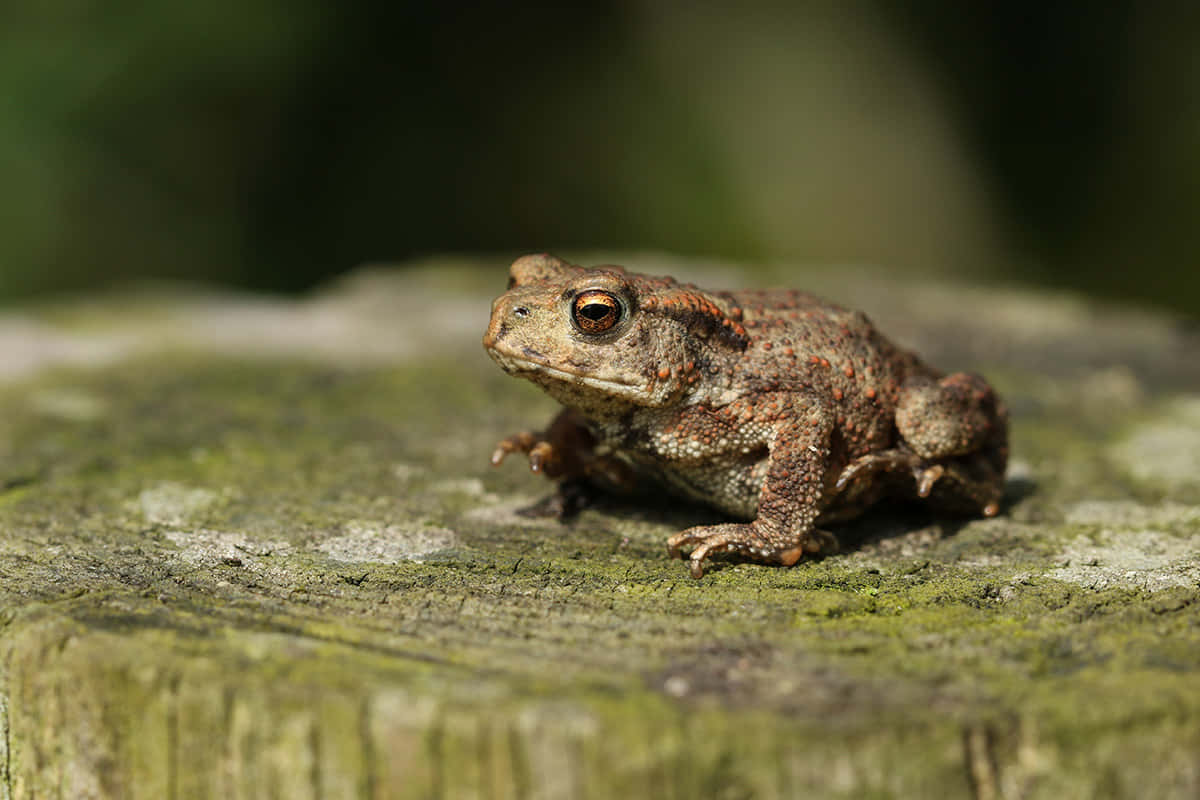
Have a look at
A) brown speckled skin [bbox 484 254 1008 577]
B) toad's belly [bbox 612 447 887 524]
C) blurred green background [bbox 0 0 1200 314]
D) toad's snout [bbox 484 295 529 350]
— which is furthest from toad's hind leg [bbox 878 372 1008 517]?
blurred green background [bbox 0 0 1200 314]

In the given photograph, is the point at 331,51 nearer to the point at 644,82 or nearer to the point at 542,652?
the point at 644,82

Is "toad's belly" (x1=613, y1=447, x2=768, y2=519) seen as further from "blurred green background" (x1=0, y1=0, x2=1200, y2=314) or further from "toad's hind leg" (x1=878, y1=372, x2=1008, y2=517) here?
"blurred green background" (x1=0, y1=0, x2=1200, y2=314)

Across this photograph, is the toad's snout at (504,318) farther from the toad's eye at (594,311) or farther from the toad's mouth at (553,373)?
the toad's eye at (594,311)

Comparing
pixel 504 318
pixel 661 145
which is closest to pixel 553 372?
pixel 504 318

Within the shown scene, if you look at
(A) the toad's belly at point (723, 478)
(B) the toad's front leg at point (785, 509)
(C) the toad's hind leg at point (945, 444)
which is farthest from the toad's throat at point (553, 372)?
(C) the toad's hind leg at point (945, 444)

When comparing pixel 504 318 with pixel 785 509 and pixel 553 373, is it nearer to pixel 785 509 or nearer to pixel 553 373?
pixel 553 373

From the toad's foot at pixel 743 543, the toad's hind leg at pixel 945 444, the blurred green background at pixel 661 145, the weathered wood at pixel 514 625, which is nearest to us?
the weathered wood at pixel 514 625

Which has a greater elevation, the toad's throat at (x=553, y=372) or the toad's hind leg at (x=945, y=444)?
the toad's throat at (x=553, y=372)
